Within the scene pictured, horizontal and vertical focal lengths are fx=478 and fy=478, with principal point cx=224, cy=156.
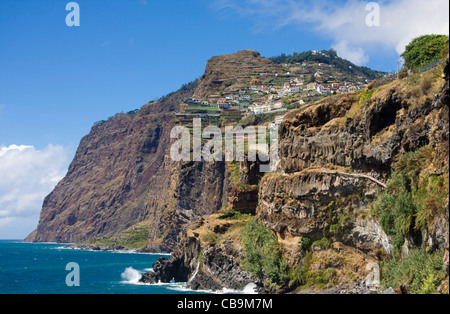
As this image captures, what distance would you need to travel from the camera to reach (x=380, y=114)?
36.9 m

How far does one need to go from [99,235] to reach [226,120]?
8545cm

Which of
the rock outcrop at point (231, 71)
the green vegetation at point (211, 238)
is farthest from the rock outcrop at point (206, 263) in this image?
the rock outcrop at point (231, 71)

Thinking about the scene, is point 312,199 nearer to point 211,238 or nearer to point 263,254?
point 263,254

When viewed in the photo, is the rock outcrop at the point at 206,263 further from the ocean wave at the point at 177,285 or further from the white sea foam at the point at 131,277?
the white sea foam at the point at 131,277

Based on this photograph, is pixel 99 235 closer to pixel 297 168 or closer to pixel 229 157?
pixel 229 157

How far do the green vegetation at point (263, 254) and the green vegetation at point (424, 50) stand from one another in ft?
68.8

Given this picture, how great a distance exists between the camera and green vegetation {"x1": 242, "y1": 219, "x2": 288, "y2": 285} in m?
43.7

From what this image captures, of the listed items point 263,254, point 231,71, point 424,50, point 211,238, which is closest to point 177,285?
point 211,238

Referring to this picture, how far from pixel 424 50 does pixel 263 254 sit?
2544 centimetres

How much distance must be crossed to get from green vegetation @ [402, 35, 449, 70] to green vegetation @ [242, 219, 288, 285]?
2096 centimetres

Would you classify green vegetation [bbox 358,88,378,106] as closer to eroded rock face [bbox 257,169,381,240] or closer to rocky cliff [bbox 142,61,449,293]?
rocky cliff [bbox 142,61,449,293]

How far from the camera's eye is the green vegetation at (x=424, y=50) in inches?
1784

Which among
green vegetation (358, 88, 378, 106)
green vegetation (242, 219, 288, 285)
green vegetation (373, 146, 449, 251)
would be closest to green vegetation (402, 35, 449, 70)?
green vegetation (358, 88, 378, 106)

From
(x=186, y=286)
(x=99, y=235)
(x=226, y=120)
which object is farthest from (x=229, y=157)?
(x=99, y=235)
